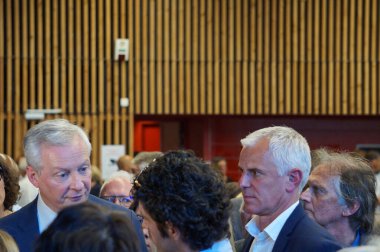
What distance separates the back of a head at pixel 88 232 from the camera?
6.42ft

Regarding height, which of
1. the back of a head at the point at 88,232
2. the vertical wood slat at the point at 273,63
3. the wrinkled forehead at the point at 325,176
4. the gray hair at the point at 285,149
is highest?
the vertical wood slat at the point at 273,63

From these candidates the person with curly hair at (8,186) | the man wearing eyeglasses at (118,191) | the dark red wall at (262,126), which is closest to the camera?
the person with curly hair at (8,186)

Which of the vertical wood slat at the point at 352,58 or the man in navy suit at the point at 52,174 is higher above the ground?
the vertical wood slat at the point at 352,58

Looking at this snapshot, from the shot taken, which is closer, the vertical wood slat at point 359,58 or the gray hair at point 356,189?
the gray hair at point 356,189

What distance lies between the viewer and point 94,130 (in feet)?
45.6

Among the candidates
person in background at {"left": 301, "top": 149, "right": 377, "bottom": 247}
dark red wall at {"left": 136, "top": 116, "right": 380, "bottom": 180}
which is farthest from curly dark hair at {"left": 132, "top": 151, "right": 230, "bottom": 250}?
dark red wall at {"left": 136, "top": 116, "right": 380, "bottom": 180}

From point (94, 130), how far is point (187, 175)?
11.3 meters

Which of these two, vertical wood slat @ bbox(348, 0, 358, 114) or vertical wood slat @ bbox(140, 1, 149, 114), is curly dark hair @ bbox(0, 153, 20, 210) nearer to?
vertical wood slat @ bbox(140, 1, 149, 114)

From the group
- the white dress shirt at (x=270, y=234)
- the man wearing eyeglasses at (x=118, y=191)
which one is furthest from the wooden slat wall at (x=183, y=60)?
the white dress shirt at (x=270, y=234)

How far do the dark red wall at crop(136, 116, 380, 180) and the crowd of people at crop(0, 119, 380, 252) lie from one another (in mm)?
10900

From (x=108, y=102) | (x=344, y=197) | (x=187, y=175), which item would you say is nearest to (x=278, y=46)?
(x=108, y=102)

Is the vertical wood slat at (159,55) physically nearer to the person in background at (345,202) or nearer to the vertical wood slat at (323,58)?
the vertical wood slat at (323,58)

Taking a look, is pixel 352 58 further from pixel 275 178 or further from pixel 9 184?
pixel 275 178

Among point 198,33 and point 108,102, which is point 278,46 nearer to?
point 198,33
